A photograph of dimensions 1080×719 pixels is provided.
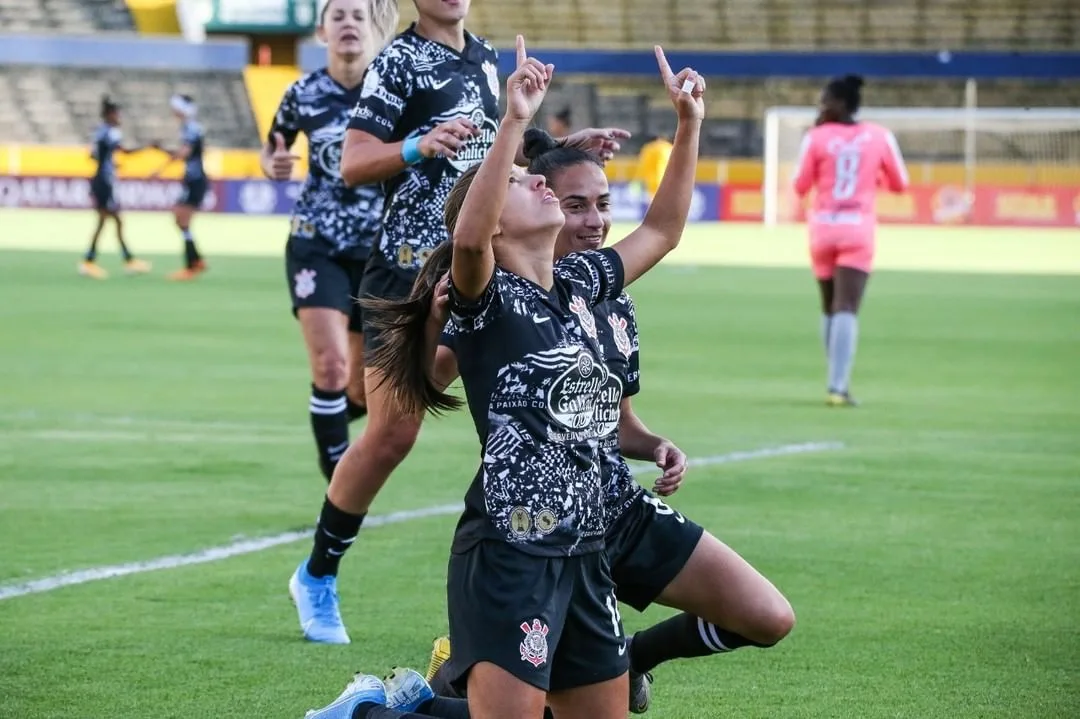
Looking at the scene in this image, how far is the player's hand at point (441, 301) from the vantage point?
14.0 ft

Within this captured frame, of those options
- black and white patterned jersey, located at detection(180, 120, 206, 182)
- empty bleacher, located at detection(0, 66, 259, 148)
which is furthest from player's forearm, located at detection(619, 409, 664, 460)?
empty bleacher, located at detection(0, 66, 259, 148)

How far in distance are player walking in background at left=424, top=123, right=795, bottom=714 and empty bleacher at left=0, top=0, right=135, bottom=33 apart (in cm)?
5307

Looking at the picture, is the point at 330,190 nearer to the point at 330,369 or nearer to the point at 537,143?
the point at 330,369

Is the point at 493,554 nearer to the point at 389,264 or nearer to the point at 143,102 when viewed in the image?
the point at 389,264

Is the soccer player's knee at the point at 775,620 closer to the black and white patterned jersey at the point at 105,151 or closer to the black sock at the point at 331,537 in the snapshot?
the black sock at the point at 331,537

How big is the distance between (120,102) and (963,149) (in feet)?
80.1

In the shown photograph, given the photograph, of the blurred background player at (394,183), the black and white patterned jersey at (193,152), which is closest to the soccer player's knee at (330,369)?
the blurred background player at (394,183)

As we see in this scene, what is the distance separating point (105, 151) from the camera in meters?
24.8

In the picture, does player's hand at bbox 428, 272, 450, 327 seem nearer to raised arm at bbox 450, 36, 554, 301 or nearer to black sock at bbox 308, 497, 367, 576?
raised arm at bbox 450, 36, 554, 301

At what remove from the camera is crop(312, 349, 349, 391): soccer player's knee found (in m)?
7.61

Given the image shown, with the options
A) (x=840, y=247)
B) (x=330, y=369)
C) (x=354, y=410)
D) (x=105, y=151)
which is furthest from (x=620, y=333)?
(x=105, y=151)

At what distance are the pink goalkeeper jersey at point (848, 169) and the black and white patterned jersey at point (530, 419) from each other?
30.3 feet

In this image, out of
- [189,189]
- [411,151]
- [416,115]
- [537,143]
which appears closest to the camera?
[537,143]

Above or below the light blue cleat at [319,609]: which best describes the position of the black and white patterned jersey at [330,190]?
above
